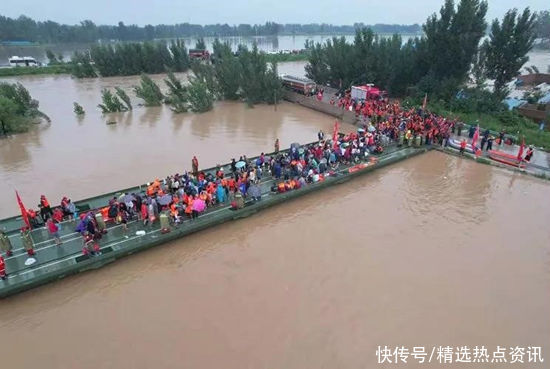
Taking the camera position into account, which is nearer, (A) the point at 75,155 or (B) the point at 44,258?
(B) the point at 44,258

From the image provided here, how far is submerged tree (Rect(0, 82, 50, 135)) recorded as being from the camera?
75.9ft

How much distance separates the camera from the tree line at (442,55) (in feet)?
87.1

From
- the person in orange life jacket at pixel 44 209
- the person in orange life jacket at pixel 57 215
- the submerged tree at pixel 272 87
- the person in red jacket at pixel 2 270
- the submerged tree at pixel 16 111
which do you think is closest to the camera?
the person in red jacket at pixel 2 270

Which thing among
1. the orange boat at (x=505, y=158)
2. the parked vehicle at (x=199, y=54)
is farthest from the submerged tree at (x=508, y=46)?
the parked vehicle at (x=199, y=54)

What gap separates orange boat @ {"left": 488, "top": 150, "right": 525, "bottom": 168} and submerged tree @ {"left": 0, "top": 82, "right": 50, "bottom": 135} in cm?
2714

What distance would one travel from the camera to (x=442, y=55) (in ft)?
94.7

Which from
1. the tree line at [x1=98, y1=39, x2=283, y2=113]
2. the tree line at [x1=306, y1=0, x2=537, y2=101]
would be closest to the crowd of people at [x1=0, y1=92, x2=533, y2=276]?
the tree line at [x1=306, y1=0, x2=537, y2=101]

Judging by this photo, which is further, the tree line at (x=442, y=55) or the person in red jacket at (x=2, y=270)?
the tree line at (x=442, y=55)

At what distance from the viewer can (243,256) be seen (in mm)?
11984

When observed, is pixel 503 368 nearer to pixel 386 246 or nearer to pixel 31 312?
pixel 386 246

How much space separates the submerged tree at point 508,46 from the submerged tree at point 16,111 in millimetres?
31498

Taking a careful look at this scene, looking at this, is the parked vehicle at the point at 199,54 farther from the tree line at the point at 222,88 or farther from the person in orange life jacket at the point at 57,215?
the person in orange life jacket at the point at 57,215

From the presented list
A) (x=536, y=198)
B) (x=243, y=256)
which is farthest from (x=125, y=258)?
(x=536, y=198)

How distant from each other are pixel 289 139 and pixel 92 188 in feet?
38.1
